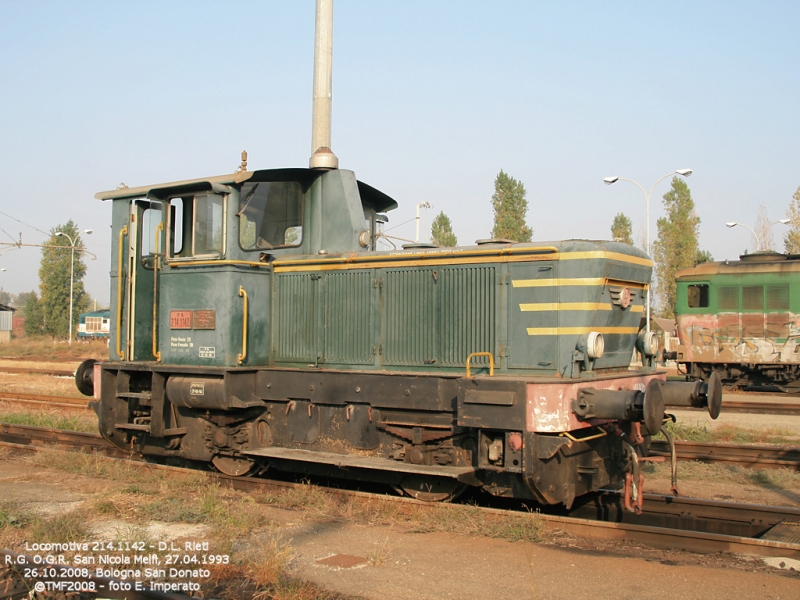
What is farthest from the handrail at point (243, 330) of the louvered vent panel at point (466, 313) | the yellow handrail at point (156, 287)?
the louvered vent panel at point (466, 313)

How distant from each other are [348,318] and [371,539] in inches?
105

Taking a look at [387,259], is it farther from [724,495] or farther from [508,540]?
[724,495]

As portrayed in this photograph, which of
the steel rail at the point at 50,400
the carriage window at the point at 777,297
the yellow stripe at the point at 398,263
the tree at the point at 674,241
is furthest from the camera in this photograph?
the tree at the point at 674,241

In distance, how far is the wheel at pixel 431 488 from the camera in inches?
265

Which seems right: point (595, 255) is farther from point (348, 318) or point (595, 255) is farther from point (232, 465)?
point (232, 465)

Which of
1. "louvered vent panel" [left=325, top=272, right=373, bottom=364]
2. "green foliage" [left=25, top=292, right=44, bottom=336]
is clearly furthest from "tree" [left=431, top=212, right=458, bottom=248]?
"louvered vent panel" [left=325, top=272, right=373, bottom=364]

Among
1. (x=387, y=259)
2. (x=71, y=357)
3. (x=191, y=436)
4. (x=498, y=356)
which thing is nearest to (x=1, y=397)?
(x=191, y=436)

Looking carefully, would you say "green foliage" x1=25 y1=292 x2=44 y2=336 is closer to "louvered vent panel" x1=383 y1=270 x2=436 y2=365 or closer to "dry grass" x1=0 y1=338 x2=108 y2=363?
"dry grass" x1=0 y1=338 x2=108 y2=363

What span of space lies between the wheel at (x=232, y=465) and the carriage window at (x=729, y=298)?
1476 centimetres

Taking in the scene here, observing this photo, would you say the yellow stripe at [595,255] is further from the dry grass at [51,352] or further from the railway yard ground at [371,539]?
the dry grass at [51,352]

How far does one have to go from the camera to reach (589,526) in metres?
5.82

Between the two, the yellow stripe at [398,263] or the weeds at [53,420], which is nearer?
the yellow stripe at [398,263]

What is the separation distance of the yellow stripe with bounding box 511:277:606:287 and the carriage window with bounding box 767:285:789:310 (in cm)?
1377

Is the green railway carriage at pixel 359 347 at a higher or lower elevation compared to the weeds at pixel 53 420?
higher
